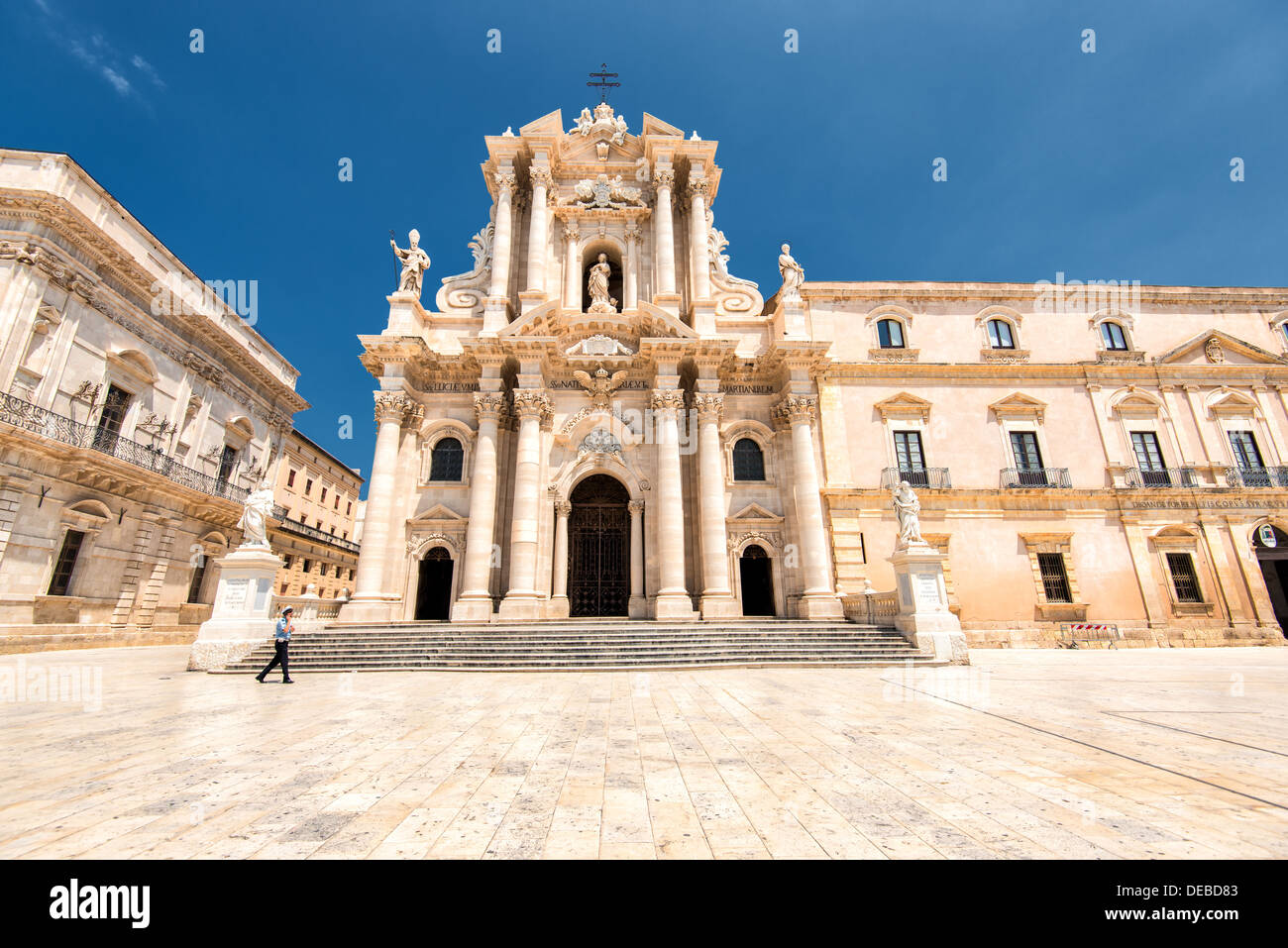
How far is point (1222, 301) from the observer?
2295 centimetres

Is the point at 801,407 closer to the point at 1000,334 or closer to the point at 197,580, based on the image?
the point at 1000,334

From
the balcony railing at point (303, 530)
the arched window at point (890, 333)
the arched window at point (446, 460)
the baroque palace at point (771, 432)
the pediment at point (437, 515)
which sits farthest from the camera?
the balcony railing at point (303, 530)

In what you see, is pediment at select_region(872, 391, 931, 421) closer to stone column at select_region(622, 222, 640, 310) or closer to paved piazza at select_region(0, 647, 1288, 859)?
stone column at select_region(622, 222, 640, 310)

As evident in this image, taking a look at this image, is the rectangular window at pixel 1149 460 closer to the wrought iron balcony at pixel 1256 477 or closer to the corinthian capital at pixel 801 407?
the wrought iron balcony at pixel 1256 477

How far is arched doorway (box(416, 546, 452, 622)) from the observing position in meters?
18.8

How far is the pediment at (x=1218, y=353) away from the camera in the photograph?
72.7 feet

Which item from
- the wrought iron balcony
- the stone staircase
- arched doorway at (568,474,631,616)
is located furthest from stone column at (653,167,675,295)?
the wrought iron balcony

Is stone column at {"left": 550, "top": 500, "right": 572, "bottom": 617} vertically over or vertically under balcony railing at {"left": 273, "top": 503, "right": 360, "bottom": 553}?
under

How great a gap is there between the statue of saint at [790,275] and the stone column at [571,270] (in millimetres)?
8008

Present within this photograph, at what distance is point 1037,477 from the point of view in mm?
20812

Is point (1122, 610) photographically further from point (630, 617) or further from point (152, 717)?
point (152, 717)

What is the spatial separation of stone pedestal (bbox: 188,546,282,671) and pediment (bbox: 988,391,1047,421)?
24.6 m

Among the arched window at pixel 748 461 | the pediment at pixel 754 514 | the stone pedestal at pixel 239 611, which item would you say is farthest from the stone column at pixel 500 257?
the pediment at pixel 754 514
